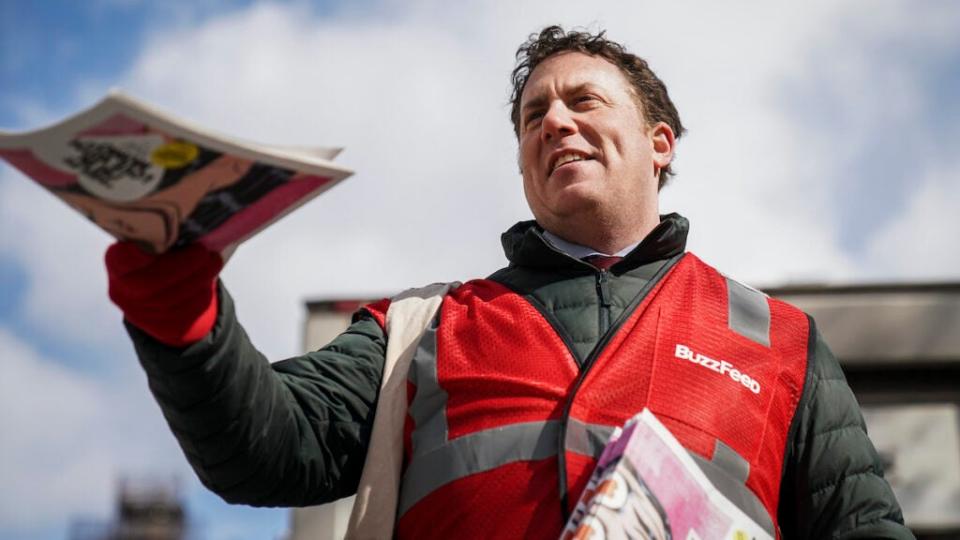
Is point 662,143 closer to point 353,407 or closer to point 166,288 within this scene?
point 353,407

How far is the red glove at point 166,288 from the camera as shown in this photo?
1916 millimetres

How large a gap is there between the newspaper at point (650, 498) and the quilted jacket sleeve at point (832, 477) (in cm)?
22

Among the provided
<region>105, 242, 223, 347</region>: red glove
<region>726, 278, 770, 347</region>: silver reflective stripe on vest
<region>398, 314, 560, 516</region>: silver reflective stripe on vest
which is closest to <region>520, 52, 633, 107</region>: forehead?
<region>726, 278, 770, 347</region>: silver reflective stripe on vest

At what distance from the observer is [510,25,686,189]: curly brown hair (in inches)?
127

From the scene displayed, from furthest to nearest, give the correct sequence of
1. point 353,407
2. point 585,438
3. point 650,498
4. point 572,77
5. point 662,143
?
1. point 662,143
2. point 572,77
3. point 353,407
4. point 585,438
5. point 650,498

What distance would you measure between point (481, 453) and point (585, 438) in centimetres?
22

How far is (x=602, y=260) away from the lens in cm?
284

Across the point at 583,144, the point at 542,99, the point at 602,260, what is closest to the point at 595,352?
the point at 602,260

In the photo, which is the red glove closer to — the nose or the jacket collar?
the jacket collar

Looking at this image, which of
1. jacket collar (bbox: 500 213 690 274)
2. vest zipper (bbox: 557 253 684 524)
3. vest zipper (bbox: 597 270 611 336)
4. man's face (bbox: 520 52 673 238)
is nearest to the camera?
vest zipper (bbox: 557 253 684 524)

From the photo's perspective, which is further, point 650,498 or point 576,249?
point 576,249

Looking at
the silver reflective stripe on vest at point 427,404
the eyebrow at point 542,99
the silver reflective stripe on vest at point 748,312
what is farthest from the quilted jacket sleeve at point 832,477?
the eyebrow at point 542,99

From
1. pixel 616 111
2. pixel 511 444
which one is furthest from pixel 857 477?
pixel 616 111

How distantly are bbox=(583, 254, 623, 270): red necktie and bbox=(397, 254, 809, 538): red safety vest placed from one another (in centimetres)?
20
